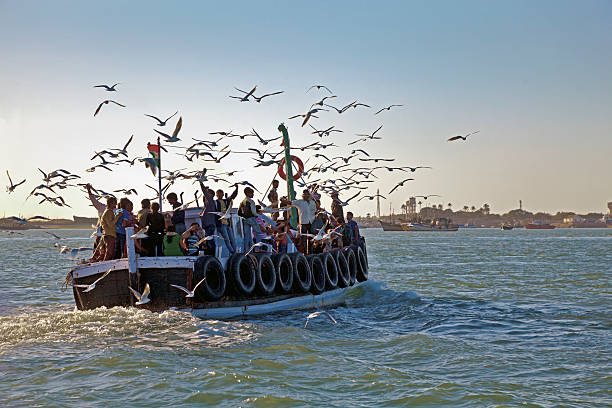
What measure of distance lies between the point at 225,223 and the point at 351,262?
7.07 m

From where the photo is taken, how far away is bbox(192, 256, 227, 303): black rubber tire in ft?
42.6

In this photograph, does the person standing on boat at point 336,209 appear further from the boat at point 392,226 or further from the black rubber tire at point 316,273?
the boat at point 392,226

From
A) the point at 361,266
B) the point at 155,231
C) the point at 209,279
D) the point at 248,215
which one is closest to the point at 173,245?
the point at 155,231

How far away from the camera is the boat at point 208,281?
12.9 metres

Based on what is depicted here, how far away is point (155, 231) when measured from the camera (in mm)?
13055

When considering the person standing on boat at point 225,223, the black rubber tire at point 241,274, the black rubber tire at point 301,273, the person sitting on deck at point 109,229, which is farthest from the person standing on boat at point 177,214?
the black rubber tire at point 301,273

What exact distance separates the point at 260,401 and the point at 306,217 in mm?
9510

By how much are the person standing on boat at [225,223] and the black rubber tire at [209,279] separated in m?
0.78

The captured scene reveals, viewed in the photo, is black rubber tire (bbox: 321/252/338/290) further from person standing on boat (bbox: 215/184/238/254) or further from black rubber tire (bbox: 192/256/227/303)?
black rubber tire (bbox: 192/256/227/303)

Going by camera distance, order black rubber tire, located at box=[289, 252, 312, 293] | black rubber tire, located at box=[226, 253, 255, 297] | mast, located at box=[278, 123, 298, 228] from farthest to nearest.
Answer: mast, located at box=[278, 123, 298, 228] → black rubber tire, located at box=[289, 252, 312, 293] → black rubber tire, located at box=[226, 253, 255, 297]

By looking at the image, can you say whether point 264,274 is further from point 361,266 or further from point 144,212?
point 361,266

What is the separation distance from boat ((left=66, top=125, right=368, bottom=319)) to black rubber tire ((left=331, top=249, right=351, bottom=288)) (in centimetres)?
198

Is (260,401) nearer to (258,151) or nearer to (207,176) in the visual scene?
(207,176)

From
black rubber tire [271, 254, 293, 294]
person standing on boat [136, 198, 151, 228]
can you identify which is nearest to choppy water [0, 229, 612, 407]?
black rubber tire [271, 254, 293, 294]
